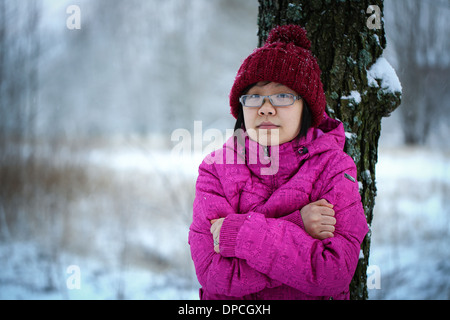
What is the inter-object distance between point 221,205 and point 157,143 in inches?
132

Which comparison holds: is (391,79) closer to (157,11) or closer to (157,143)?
(157,143)

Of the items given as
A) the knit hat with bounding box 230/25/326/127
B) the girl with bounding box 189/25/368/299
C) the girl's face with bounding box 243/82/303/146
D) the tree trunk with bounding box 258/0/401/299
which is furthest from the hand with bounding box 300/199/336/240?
the tree trunk with bounding box 258/0/401/299

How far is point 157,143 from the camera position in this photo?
175 inches

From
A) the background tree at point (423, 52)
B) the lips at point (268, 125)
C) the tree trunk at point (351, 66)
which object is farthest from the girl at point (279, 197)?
the background tree at point (423, 52)

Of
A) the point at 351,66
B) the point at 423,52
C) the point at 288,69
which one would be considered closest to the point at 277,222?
the point at 288,69

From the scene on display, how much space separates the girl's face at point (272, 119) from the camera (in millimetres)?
1298

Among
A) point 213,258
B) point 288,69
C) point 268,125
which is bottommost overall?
point 213,258

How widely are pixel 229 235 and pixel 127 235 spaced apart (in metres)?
3.59

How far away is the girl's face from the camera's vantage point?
4.26ft

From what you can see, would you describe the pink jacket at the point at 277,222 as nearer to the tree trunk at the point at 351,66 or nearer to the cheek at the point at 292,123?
the cheek at the point at 292,123

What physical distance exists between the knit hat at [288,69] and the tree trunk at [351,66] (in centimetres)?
44

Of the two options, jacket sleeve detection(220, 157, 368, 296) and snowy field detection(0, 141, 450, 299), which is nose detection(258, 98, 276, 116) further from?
snowy field detection(0, 141, 450, 299)

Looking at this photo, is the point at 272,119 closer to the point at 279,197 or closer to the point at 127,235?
the point at 279,197

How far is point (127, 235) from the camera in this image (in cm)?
433
